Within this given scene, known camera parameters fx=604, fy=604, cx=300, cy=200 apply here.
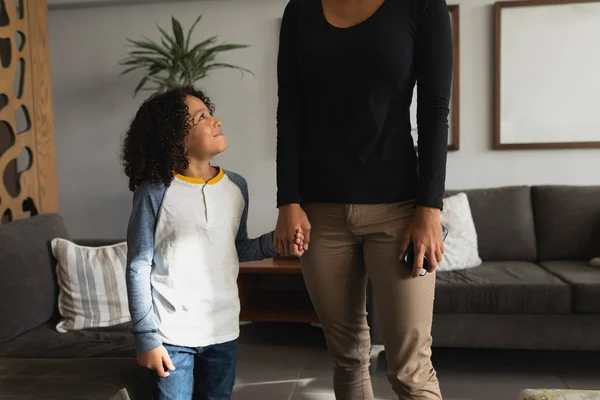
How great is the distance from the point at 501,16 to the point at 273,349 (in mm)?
2133

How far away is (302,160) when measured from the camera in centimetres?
137

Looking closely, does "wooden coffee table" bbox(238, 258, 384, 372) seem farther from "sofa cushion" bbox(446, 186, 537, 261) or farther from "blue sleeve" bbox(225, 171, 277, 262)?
"blue sleeve" bbox(225, 171, 277, 262)

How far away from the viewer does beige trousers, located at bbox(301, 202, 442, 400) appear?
4.22 feet

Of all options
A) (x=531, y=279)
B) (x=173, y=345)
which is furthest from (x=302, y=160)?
(x=531, y=279)

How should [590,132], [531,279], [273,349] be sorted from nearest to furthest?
[531,279], [273,349], [590,132]

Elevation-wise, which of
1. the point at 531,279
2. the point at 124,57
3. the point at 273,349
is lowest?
the point at 273,349

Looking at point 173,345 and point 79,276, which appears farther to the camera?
point 79,276

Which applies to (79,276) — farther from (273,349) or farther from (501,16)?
(501,16)

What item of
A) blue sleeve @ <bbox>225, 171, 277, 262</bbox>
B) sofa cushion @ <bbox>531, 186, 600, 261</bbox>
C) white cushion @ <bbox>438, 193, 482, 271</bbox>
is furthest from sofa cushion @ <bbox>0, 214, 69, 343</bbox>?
sofa cushion @ <bbox>531, 186, 600, 261</bbox>

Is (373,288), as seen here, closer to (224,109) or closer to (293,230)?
(293,230)

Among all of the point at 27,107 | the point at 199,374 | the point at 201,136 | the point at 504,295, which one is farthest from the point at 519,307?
the point at 27,107

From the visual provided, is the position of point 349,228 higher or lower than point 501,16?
lower

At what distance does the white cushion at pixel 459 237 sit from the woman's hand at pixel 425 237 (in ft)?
5.20

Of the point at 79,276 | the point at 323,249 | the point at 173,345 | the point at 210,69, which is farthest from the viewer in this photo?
the point at 210,69
